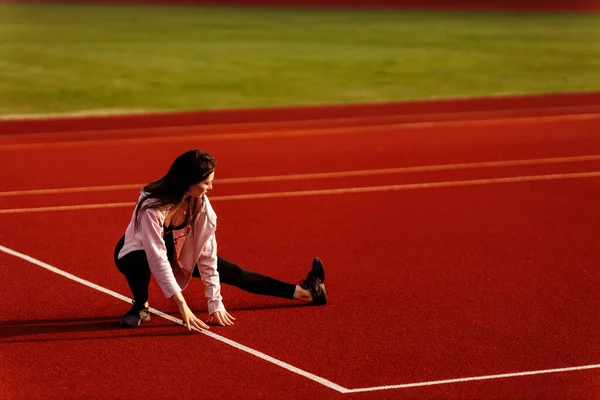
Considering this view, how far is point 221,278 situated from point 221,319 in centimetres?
40

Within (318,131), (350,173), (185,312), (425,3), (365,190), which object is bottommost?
(185,312)

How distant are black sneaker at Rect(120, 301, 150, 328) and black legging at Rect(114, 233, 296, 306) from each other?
0.18 ft

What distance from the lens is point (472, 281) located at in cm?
875

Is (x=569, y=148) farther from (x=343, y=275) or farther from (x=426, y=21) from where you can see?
(x=426, y=21)

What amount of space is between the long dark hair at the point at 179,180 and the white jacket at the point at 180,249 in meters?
0.05

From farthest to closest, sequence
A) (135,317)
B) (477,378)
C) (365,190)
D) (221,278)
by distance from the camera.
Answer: (365,190) → (221,278) → (135,317) → (477,378)

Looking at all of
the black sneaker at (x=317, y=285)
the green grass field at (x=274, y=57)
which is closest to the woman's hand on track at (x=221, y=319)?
the black sneaker at (x=317, y=285)

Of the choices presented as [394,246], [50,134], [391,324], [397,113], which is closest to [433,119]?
[397,113]

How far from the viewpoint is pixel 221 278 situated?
7.88 meters

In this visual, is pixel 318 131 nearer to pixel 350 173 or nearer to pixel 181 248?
pixel 350 173

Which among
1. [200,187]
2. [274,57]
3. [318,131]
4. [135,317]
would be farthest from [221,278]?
[274,57]

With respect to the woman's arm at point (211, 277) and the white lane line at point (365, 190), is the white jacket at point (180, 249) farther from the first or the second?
the white lane line at point (365, 190)

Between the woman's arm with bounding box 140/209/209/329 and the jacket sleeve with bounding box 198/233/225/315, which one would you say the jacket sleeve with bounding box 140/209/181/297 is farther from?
the jacket sleeve with bounding box 198/233/225/315

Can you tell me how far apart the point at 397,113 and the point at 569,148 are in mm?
3861
